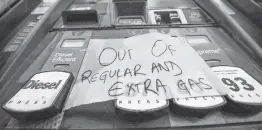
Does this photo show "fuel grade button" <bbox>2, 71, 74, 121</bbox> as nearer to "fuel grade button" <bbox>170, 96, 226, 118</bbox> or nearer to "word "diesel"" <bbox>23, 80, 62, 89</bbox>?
"word "diesel"" <bbox>23, 80, 62, 89</bbox>

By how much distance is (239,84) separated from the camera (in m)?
0.70

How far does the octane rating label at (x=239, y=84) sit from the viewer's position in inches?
25.3

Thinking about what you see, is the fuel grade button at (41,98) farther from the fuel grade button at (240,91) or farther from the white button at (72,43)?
the fuel grade button at (240,91)

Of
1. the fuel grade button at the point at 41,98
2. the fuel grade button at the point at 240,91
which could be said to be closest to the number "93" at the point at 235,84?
the fuel grade button at the point at 240,91

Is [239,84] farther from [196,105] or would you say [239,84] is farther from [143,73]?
[143,73]

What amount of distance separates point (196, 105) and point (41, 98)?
1.56 ft

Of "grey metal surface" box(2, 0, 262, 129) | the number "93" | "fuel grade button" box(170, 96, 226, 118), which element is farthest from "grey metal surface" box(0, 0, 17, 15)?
the number "93"

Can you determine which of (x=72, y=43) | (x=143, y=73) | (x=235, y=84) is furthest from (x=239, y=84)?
(x=72, y=43)

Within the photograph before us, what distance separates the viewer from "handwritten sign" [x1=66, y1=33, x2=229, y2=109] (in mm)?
678

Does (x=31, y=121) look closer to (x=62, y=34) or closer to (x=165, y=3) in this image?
(x=62, y=34)

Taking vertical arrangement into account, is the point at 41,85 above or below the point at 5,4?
below

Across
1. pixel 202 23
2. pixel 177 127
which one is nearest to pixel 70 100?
pixel 177 127

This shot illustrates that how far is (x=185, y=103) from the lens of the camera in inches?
24.8

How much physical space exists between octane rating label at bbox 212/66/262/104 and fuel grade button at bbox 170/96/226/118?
0.05m
